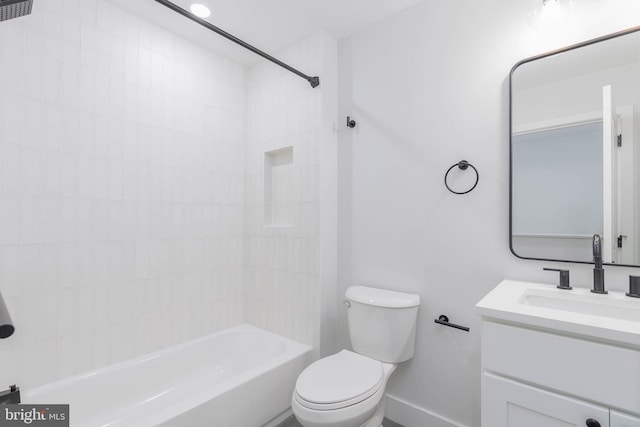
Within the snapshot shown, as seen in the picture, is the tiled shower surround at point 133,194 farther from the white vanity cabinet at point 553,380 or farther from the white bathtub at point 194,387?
the white vanity cabinet at point 553,380

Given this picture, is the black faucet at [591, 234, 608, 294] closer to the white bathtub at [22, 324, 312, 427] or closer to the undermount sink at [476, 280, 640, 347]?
the undermount sink at [476, 280, 640, 347]

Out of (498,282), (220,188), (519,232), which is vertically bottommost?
(498,282)

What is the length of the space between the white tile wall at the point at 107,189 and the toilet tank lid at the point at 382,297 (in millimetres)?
481

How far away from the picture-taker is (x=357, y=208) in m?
2.09

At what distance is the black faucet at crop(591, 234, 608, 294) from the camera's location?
1.21 meters

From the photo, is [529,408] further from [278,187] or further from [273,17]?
[273,17]

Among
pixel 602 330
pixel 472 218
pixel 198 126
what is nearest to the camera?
pixel 602 330

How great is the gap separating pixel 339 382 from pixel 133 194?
1610 mm

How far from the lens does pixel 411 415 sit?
5.97 ft

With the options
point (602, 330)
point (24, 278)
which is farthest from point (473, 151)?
point (24, 278)

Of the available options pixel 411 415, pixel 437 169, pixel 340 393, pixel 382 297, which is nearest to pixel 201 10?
pixel 437 169

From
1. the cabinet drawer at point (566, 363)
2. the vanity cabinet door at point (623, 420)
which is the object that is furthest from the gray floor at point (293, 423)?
the vanity cabinet door at point (623, 420)

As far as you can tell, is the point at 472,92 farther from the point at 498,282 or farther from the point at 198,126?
the point at 198,126

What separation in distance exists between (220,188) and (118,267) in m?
0.86
